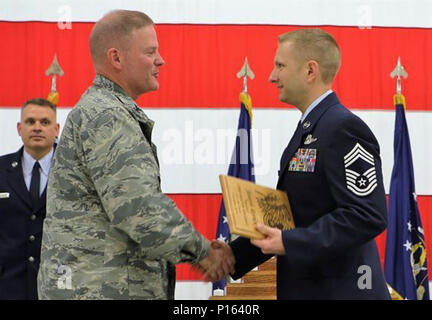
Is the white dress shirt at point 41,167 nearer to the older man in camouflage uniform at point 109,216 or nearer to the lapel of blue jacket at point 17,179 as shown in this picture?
the lapel of blue jacket at point 17,179

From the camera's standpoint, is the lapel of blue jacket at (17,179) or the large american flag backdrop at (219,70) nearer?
the lapel of blue jacket at (17,179)

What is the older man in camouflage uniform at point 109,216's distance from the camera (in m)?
1.87

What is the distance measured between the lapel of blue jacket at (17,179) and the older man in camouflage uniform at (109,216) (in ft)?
3.94

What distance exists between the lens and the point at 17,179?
3.21 metres

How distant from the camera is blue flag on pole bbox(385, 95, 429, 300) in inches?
169

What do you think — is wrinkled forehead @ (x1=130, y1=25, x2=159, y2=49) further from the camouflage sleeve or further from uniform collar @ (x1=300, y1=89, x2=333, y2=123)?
uniform collar @ (x1=300, y1=89, x2=333, y2=123)

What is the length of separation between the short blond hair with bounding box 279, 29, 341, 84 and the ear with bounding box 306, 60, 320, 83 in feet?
0.04

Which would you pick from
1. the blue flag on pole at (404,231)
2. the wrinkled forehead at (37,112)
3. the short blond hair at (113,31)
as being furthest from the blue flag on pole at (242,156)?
the short blond hair at (113,31)

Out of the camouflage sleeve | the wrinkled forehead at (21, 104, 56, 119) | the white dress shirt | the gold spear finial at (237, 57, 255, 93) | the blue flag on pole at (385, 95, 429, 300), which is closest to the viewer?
the camouflage sleeve

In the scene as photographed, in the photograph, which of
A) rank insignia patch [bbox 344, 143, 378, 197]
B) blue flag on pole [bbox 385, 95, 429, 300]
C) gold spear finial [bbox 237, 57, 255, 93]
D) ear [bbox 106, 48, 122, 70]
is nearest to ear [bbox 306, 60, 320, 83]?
rank insignia patch [bbox 344, 143, 378, 197]

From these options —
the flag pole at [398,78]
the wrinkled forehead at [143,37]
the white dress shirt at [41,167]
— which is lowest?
the white dress shirt at [41,167]

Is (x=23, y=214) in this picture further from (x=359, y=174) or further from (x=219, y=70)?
(x=219, y=70)

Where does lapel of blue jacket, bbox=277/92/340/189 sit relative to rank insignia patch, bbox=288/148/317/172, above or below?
above

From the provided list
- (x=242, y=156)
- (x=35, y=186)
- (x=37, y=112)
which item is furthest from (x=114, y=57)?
(x=242, y=156)
